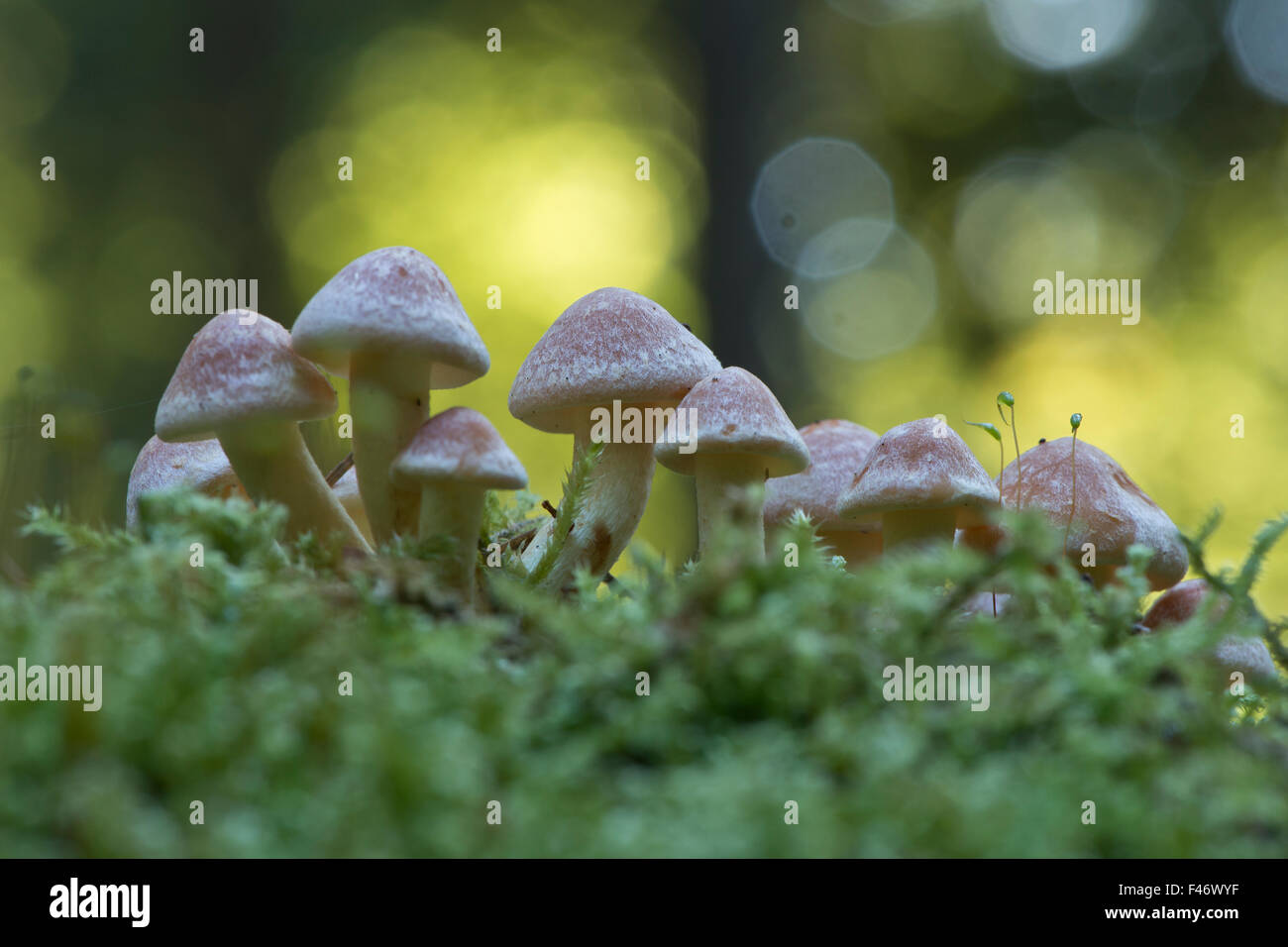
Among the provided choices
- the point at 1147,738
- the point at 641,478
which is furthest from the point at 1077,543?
the point at 1147,738

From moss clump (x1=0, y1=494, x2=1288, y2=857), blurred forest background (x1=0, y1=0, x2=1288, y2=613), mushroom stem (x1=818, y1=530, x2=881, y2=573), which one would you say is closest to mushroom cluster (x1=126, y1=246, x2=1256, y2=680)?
mushroom stem (x1=818, y1=530, x2=881, y2=573)

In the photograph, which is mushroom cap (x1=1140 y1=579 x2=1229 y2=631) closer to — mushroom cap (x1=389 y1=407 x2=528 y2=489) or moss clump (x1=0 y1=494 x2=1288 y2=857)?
moss clump (x1=0 y1=494 x2=1288 y2=857)

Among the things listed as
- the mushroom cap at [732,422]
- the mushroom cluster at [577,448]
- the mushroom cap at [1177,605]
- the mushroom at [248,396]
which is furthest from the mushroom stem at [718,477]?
the mushroom cap at [1177,605]

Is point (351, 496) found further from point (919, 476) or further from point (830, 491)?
point (919, 476)

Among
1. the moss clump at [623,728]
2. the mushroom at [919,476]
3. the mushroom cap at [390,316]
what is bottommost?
the moss clump at [623,728]

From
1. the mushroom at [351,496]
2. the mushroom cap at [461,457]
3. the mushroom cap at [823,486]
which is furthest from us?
the mushroom cap at [823,486]

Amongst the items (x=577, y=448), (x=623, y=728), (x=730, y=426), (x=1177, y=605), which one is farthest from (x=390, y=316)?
(x=1177, y=605)

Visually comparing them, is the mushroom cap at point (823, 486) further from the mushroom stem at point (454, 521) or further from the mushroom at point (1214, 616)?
the mushroom stem at point (454, 521)
